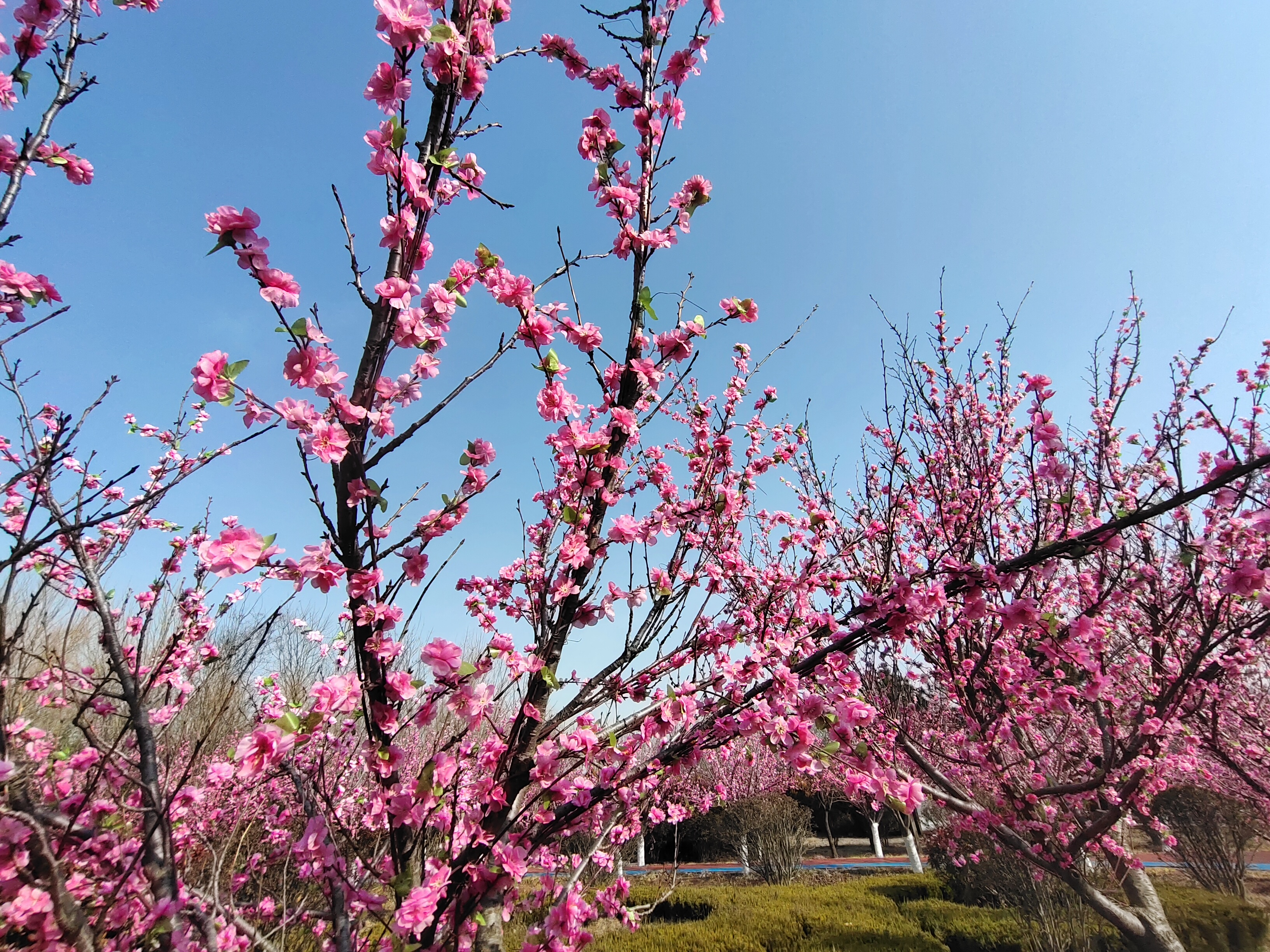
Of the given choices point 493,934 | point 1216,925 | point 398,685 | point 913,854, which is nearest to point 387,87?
point 398,685

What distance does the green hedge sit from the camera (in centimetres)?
736

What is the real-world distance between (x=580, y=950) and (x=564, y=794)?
0.98m

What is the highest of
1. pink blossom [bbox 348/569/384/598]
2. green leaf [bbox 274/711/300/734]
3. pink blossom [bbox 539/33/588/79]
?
pink blossom [bbox 539/33/588/79]

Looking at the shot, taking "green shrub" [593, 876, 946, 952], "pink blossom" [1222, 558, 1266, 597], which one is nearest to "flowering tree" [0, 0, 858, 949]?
"pink blossom" [1222, 558, 1266, 597]

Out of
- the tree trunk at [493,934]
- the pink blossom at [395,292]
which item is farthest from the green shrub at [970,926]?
the pink blossom at [395,292]

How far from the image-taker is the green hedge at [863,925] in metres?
7.36

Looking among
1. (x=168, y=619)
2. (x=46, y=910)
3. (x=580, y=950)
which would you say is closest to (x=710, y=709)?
(x=580, y=950)

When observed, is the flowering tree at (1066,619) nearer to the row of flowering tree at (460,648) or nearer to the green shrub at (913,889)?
the row of flowering tree at (460,648)

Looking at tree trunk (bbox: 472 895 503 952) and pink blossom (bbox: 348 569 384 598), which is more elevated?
pink blossom (bbox: 348 569 384 598)

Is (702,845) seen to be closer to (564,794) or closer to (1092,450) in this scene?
(1092,450)

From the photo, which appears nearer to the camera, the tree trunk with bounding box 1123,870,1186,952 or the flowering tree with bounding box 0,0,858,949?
the flowering tree with bounding box 0,0,858,949

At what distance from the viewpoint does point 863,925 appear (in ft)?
27.8

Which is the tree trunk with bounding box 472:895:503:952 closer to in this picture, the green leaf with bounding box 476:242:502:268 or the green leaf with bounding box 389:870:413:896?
the green leaf with bounding box 389:870:413:896

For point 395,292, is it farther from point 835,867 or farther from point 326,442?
point 835,867
